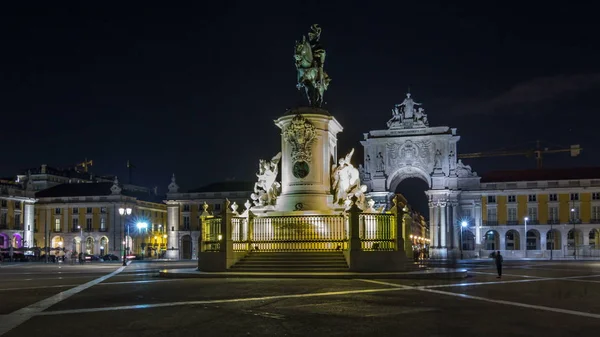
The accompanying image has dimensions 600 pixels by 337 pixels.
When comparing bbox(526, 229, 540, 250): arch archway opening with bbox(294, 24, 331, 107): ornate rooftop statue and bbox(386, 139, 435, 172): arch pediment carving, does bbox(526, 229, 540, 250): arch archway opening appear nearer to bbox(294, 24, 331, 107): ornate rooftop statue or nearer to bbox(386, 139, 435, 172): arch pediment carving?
bbox(386, 139, 435, 172): arch pediment carving

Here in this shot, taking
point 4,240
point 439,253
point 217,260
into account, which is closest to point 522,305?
point 217,260

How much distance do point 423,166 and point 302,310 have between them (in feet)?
279

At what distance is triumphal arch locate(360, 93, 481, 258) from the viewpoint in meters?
94.2

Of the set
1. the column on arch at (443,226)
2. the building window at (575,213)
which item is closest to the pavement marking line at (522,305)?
the column on arch at (443,226)

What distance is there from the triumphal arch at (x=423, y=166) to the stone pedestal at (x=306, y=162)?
220ft

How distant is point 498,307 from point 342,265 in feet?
33.4

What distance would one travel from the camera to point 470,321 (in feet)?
40.7

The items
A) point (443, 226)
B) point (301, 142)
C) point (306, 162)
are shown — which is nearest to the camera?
point (306, 162)

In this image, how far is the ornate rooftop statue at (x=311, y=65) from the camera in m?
28.1

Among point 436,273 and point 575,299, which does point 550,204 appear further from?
point 575,299

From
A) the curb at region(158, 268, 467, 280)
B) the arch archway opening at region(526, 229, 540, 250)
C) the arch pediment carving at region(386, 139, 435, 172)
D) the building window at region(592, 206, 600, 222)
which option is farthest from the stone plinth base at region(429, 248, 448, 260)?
the curb at region(158, 268, 467, 280)

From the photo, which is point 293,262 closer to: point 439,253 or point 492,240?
point 439,253

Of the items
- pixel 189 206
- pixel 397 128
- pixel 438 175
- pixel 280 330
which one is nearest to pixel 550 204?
pixel 438 175

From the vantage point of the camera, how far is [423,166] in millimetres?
97188
